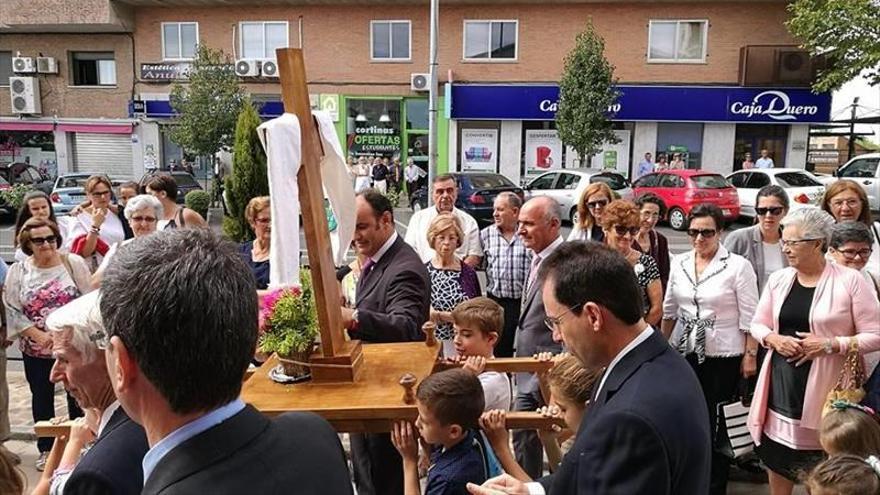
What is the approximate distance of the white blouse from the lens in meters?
4.33

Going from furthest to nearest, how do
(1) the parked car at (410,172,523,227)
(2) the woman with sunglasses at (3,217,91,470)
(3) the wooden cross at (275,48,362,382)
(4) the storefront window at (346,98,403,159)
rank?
1. (4) the storefront window at (346,98,403,159)
2. (1) the parked car at (410,172,523,227)
3. (2) the woman with sunglasses at (3,217,91,470)
4. (3) the wooden cross at (275,48,362,382)

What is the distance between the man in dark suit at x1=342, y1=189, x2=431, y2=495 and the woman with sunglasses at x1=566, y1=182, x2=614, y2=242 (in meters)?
2.07

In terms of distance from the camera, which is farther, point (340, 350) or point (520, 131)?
point (520, 131)

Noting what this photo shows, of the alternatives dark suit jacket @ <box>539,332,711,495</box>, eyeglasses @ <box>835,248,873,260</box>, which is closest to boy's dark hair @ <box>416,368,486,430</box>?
dark suit jacket @ <box>539,332,711,495</box>

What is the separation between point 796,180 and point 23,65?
91.3ft

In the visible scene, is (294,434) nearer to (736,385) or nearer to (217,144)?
(736,385)

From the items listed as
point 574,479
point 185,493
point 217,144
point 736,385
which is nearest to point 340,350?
point 574,479

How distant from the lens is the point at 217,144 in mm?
23578

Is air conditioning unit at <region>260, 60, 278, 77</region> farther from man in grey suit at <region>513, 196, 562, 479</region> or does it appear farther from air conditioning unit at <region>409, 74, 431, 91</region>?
man in grey suit at <region>513, 196, 562, 479</region>

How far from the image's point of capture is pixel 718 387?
4.47m

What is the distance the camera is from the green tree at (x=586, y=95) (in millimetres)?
22250

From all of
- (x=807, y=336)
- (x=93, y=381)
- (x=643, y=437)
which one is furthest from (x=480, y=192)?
(x=643, y=437)

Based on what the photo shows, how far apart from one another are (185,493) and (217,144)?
23803 millimetres

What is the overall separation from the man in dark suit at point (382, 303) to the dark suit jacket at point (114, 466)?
5.12 ft
